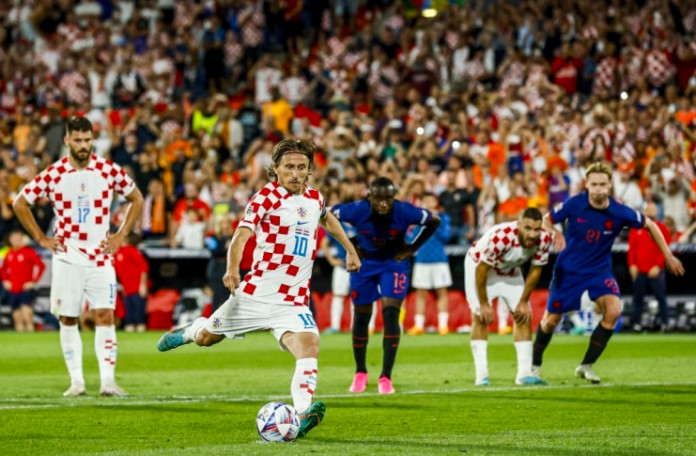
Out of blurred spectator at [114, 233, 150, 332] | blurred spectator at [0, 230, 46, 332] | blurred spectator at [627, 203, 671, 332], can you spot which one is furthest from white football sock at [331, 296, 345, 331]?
blurred spectator at [0, 230, 46, 332]

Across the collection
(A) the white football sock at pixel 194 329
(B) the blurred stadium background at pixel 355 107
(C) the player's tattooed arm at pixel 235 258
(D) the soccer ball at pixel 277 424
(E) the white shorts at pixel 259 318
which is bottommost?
(D) the soccer ball at pixel 277 424

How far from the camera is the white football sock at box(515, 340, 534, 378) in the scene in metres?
12.2

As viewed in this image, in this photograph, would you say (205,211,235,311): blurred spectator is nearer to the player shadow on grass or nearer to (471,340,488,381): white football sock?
(471,340,488,381): white football sock

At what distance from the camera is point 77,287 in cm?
1106

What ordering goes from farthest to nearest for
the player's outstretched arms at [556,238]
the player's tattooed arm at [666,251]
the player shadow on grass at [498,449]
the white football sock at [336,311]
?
the white football sock at [336,311] < the player's outstretched arms at [556,238] < the player's tattooed arm at [666,251] < the player shadow on grass at [498,449]

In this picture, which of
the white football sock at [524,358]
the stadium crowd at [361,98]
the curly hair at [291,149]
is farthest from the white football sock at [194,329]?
the stadium crowd at [361,98]

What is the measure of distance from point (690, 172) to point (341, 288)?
6263mm

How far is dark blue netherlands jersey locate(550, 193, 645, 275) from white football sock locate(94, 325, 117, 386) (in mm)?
4436

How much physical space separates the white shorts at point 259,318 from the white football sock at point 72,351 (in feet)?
9.57

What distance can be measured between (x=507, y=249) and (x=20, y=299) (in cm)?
1262

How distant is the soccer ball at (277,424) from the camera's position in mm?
7801

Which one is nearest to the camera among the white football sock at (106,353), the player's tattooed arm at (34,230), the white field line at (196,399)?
the white field line at (196,399)

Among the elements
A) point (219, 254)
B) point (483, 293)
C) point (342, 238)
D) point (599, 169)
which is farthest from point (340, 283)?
point (342, 238)

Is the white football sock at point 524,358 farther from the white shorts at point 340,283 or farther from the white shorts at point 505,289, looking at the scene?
the white shorts at point 340,283
